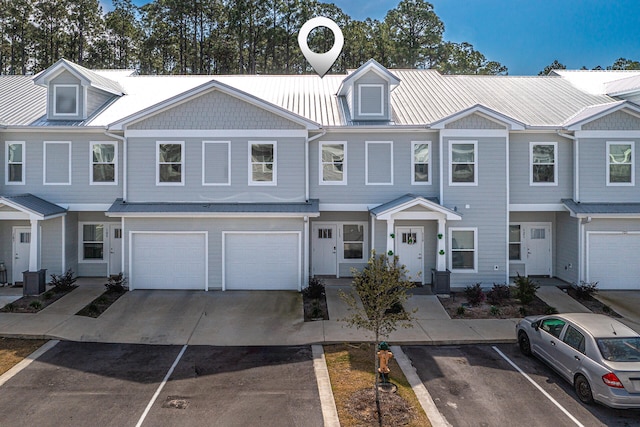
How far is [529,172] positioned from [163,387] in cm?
1537

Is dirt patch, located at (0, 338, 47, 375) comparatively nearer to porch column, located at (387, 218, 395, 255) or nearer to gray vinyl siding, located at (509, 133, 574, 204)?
porch column, located at (387, 218, 395, 255)

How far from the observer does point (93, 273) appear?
1831 centimetres

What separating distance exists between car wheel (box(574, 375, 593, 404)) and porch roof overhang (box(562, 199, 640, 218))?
9.64m

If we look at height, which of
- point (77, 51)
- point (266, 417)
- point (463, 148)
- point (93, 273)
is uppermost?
point (77, 51)

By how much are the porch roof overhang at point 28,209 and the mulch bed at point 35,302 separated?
9.07 ft

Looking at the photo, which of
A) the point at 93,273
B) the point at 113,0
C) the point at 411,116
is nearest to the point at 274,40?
the point at 113,0

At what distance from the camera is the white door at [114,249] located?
18.4 metres

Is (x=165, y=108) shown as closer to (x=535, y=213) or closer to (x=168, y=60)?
(x=535, y=213)

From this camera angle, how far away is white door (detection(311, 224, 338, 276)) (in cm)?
1872

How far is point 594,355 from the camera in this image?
848cm

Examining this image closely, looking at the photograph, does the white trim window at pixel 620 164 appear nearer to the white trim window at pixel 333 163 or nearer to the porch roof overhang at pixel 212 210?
the white trim window at pixel 333 163

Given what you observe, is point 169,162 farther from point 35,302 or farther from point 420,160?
point 420,160

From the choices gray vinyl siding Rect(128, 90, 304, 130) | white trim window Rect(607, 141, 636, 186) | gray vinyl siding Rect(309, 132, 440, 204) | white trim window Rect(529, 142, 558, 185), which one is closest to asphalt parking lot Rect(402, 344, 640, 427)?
gray vinyl siding Rect(309, 132, 440, 204)

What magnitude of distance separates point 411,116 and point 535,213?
690cm
